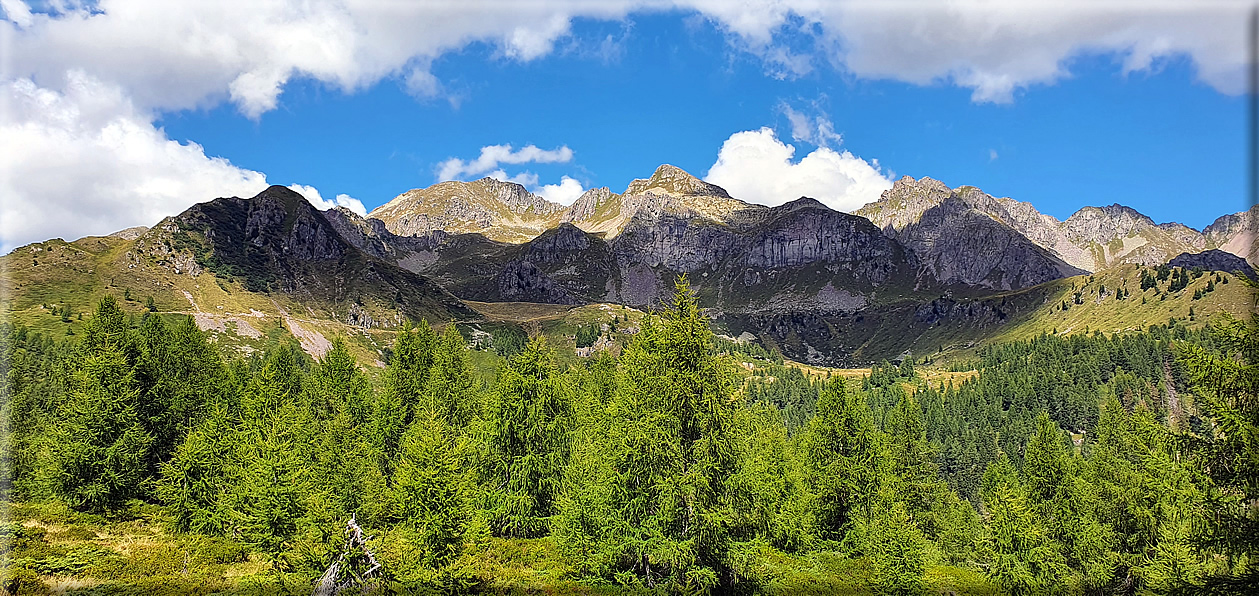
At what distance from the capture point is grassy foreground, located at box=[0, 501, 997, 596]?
22.3 metres

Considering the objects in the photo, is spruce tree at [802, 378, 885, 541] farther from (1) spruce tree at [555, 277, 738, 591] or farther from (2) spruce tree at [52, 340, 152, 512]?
(2) spruce tree at [52, 340, 152, 512]

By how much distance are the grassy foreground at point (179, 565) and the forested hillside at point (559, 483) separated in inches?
6.6

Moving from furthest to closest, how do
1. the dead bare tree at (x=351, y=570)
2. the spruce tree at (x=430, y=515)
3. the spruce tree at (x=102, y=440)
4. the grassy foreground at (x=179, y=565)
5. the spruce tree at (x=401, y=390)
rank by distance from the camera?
the spruce tree at (x=401, y=390) → the spruce tree at (x=102, y=440) → the grassy foreground at (x=179, y=565) → the spruce tree at (x=430, y=515) → the dead bare tree at (x=351, y=570)

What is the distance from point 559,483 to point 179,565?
17.2 metres

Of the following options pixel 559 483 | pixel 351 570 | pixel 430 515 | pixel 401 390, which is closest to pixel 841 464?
pixel 559 483

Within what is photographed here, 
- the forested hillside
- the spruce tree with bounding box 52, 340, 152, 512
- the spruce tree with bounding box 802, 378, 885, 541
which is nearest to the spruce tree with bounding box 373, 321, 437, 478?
the forested hillside

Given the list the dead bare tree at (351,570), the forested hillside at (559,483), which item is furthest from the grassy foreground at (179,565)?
the dead bare tree at (351,570)

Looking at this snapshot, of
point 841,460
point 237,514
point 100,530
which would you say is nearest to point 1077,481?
point 841,460

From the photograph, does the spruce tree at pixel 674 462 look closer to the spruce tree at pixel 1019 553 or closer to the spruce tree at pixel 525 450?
the spruce tree at pixel 525 450

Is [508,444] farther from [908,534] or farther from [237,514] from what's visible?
[908,534]

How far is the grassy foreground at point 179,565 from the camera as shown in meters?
22.3

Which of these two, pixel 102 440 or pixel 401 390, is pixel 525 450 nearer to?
pixel 401 390

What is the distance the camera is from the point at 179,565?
2628 centimetres

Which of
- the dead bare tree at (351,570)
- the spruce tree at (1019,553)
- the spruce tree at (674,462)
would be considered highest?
the spruce tree at (674,462)
